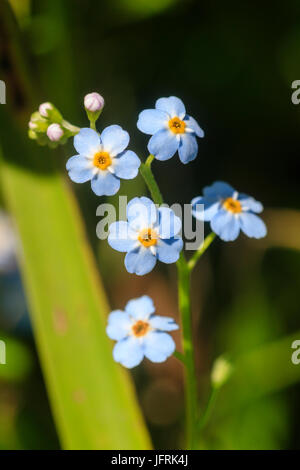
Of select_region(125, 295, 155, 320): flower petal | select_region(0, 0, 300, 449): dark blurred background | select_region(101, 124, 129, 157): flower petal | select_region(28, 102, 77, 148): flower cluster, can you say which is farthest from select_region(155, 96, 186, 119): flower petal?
select_region(0, 0, 300, 449): dark blurred background

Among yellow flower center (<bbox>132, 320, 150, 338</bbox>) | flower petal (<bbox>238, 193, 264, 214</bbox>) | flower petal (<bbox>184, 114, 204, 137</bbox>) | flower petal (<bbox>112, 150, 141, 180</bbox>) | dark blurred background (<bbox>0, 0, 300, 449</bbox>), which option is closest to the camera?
flower petal (<bbox>112, 150, 141, 180</bbox>)

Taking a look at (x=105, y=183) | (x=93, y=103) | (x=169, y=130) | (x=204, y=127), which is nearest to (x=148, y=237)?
(x=105, y=183)

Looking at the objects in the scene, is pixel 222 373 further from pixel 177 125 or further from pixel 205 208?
pixel 177 125

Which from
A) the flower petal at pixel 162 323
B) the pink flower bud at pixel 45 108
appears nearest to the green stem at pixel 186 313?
the flower petal at pixel 162 323

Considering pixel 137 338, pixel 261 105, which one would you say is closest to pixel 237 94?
pixel 261 105

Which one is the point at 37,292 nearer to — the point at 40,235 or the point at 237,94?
the point at 40,235

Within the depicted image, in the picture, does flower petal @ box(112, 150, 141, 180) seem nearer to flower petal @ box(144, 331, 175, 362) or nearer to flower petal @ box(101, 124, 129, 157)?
flower petal @ box(101, 124, 129, 157)
